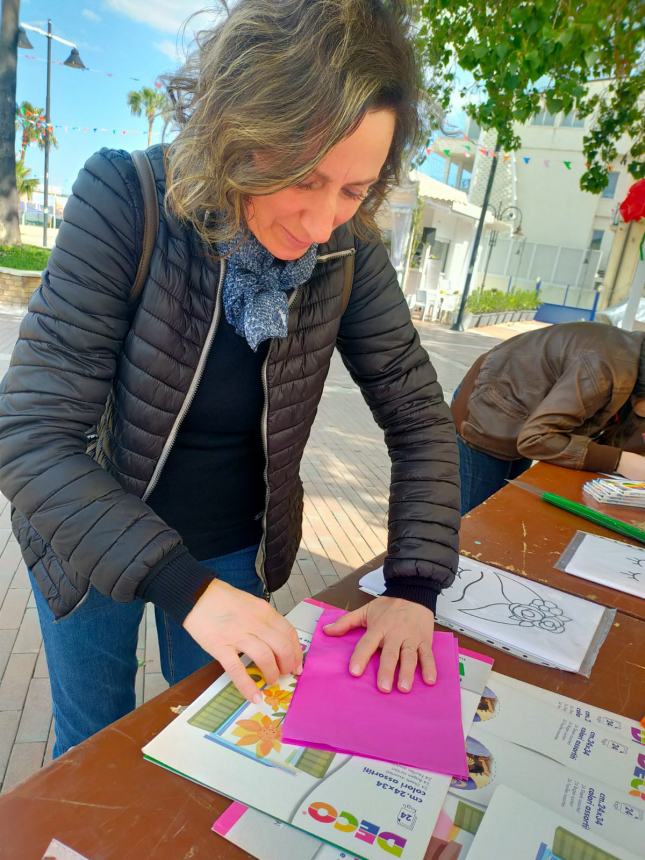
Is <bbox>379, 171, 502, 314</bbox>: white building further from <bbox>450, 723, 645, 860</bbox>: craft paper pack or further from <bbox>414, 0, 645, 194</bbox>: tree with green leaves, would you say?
<bbox>450, 723, 645, 860</bbox>: craft paper pack

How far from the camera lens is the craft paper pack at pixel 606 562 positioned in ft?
4.79

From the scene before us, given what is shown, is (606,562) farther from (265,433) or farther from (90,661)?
(90,661)

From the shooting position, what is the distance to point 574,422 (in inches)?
91.4

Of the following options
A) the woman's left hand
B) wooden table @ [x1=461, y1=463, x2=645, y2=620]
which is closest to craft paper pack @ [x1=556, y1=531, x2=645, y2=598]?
wooden table @ [x1=461, y1=463, x2=645, y2=620]

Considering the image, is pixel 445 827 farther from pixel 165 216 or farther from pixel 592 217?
pixel 592 217

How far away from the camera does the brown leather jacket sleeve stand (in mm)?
2291

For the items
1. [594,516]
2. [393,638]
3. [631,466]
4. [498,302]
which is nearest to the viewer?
[393,638]

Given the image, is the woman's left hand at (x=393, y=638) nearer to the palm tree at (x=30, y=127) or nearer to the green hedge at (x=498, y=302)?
the green hedge at (x=498, y=302)

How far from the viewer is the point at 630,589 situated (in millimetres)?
1434

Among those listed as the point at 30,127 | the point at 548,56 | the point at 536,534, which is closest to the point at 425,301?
the point at 548,56

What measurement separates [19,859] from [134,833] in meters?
0.11

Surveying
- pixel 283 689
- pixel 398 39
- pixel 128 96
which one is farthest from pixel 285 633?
pixel 128 96

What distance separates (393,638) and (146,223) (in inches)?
30.1

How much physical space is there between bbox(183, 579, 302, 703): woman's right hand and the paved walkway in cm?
145
